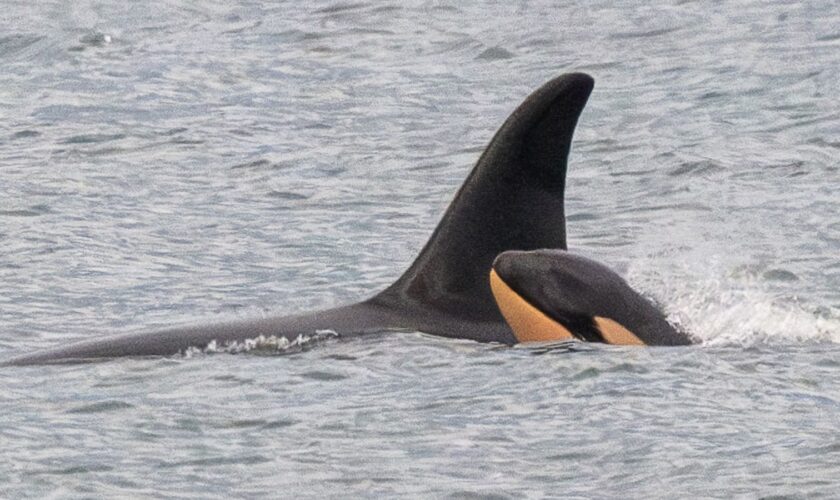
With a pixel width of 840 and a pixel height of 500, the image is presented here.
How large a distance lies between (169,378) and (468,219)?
6.30 ft

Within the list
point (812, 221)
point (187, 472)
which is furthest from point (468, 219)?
point (812, 221)

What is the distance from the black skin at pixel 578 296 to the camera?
38.0 ft

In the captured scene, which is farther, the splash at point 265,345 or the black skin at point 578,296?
the splash at point 265,345

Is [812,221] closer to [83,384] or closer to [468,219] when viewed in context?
[468,219]

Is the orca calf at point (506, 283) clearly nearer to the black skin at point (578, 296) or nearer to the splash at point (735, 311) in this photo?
the black skin at point (578, 296)

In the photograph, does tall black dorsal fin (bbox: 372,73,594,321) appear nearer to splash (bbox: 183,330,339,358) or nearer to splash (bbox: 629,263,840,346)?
splash (bbox: 183,330,339,358)

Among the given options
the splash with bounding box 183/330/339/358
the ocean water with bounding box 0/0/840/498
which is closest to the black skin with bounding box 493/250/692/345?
the ocean water with bounding box 0/0/840/498

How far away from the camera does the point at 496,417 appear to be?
1026cm

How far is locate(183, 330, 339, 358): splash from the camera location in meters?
11.7

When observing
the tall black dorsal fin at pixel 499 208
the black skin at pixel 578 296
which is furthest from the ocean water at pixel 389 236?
the tall black dorsal fin at pixel 499 208

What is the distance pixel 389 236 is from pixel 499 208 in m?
4.58

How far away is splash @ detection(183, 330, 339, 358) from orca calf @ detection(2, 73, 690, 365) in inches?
1.7

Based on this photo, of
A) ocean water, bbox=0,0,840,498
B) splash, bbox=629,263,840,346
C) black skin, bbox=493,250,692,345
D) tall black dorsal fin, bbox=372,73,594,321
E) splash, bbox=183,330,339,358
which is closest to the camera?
ocean water, bbox=0,0,840,498

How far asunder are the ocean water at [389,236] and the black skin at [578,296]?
19cm
